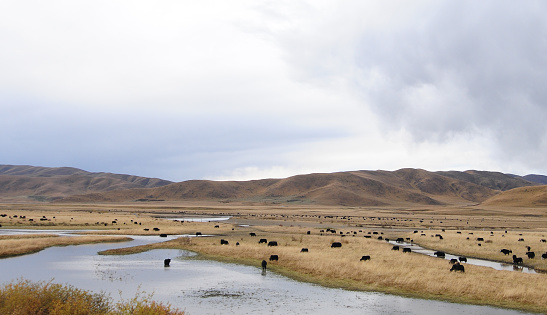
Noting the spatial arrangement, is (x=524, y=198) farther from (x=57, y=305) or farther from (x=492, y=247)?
(x=57, y=305)

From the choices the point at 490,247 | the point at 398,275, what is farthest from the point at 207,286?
the point at 490,247

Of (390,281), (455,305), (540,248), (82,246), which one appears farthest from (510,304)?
(82,246)

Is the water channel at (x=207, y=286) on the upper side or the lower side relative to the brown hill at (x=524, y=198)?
lower

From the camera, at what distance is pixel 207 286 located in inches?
882

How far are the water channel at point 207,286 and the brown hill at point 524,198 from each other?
174070 mm

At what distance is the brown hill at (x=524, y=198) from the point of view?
168 metres

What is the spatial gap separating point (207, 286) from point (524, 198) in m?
191

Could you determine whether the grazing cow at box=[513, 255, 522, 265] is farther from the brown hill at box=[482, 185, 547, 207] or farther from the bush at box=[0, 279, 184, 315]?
the brown hill at box=[482, 185, 547, 207]

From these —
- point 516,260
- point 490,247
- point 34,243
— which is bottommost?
point 516,260

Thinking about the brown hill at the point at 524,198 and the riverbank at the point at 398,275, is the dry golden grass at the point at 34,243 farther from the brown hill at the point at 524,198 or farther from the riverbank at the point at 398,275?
the brown hill at the point at 524,198

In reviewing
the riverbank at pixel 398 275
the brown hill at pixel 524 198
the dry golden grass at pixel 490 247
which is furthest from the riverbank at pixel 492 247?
the brown hill at pixel 524 198

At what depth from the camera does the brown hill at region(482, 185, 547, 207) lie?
552 feet

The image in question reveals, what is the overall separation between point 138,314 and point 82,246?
30939 millimetres

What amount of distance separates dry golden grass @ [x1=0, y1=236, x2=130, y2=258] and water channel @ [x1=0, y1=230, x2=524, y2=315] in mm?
1671
